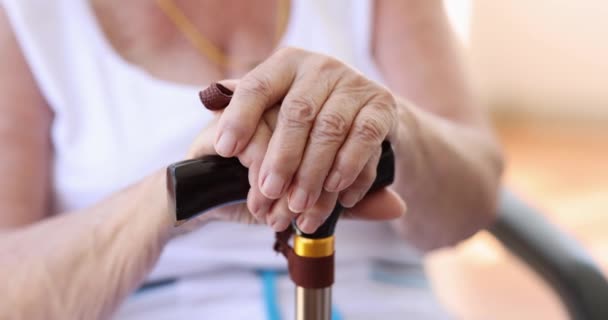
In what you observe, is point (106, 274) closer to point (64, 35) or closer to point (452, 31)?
point (64, 35)

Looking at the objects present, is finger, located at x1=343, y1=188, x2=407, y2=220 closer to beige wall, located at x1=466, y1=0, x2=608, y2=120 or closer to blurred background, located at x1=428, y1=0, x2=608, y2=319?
blurred background, located at x1=428, y1=0, x2=608, y2=319

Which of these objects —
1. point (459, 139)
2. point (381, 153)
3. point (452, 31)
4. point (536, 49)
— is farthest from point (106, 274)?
point (536, 49)

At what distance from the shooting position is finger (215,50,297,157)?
506mm

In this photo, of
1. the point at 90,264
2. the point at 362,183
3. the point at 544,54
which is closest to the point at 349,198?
the point at 362,183

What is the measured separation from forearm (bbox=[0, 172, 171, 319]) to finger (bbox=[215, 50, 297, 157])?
145 millimetres

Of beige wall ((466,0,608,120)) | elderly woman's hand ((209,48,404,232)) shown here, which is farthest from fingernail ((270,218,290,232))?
beige wall ((466,0,608,120))

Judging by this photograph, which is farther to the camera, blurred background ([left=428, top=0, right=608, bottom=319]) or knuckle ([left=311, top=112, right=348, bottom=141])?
blurred background ([left=428, top=0, right=608, bottom=319])

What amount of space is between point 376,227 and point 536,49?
2465 millimetres

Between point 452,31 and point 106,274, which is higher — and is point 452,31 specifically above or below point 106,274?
above

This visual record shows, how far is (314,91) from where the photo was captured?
0.54 metres

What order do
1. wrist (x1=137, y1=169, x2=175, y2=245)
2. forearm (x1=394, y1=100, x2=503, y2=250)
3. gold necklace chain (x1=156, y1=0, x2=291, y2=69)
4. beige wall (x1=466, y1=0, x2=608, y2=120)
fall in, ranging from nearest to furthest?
wrist (x1=137, y1=169, x2=175, y2=245) < forearm (x1=394, y1=100, x2=503, y2=250) < gold necklace chain (x1=156, y1=0, x2=291, y2=69) < beige wall (x1=466, y1=0, x2=608, y2=120)

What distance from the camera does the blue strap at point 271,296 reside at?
790mm

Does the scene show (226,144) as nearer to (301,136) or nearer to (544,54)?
(301,136)

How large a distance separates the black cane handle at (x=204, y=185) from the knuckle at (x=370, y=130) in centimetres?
7
